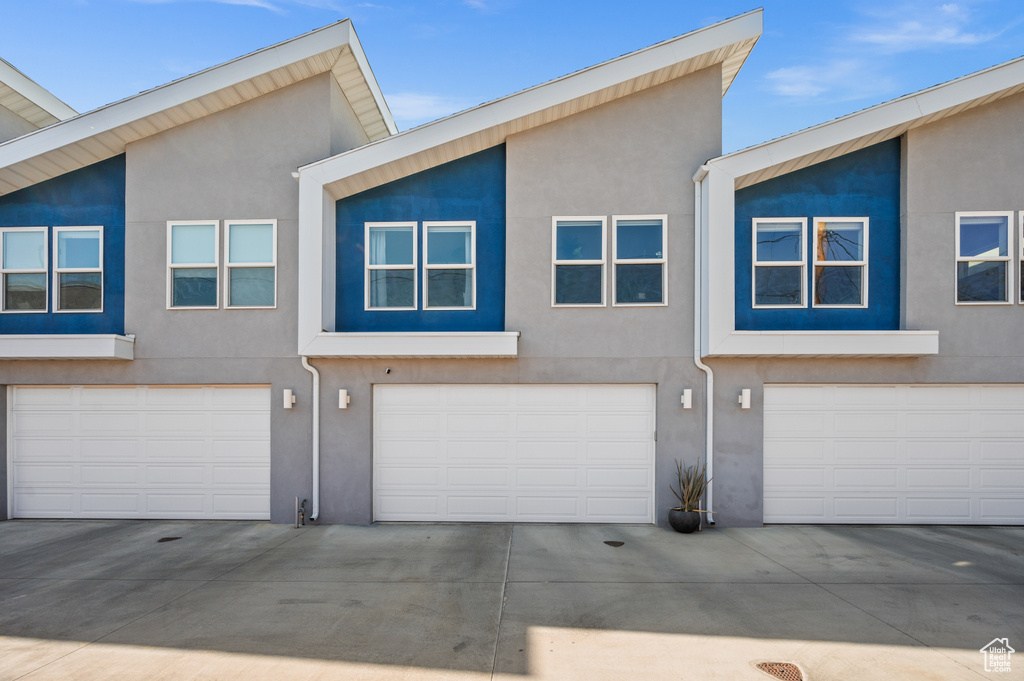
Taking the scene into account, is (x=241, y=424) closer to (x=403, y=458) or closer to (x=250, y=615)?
(x=403, y=458)

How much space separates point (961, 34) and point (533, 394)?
35.1 feet

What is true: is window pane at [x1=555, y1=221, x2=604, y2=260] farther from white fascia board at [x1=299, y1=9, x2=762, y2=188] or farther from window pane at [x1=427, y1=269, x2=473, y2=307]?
white fascia board at [x1=299, y1=9, x2=762, y2=188]

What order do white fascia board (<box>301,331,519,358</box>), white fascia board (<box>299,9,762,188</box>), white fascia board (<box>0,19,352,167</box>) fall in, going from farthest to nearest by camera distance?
white fascia board (<box>0,19,352,167</box>) → white fascia board (<box>299,9,762,188</box>) → white fascia board (<box>301,331,519,358</box>)

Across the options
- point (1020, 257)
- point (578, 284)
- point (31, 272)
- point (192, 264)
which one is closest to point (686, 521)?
point (578, 284)

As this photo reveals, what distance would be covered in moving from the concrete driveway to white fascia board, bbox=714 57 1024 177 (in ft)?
18.6

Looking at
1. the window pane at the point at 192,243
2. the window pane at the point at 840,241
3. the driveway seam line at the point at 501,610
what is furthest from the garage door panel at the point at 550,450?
the window pane at the point at 192,243

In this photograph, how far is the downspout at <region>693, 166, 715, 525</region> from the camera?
8.40 metres

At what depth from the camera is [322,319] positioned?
27.5 feet

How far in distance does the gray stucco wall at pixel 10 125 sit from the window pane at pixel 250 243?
5430mm

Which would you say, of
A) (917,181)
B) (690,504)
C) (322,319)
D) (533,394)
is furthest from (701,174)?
(322,319)

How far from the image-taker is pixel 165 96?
8461 mm

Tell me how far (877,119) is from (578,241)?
4838 millimetres

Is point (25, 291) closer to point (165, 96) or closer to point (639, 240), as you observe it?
point (165, 96)

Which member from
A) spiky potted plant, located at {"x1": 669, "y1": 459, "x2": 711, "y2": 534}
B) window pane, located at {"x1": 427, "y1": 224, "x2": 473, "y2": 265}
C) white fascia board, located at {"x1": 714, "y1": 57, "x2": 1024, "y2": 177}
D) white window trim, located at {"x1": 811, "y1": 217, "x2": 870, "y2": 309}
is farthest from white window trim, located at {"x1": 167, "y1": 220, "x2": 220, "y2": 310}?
white window trim, located at {"x1": 811, "y1": 217, "x2": 870, "y2": 309}
